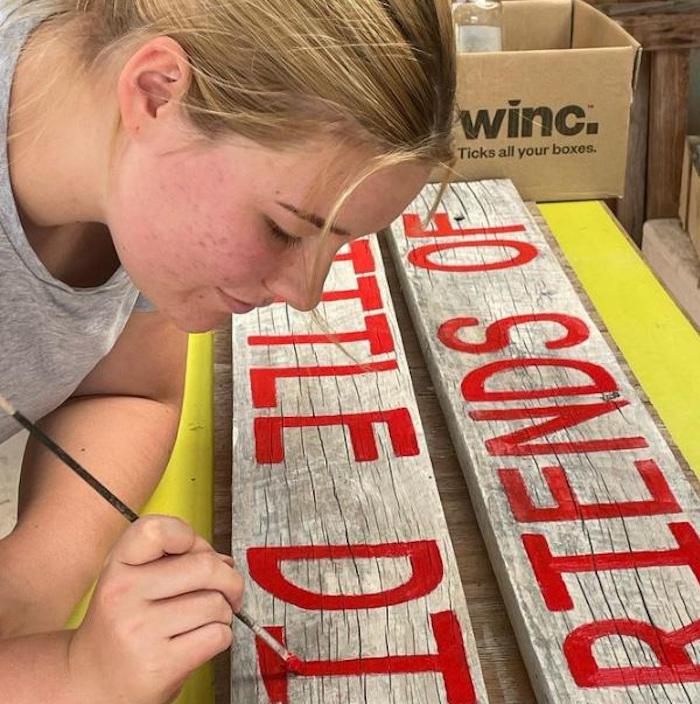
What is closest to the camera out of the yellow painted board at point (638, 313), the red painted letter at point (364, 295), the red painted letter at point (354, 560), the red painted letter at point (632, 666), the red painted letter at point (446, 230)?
the red painted letter at point (632, 666)

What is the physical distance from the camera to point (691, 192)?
243cm

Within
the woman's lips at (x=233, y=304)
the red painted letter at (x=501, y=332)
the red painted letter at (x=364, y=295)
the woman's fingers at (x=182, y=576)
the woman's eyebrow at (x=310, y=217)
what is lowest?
the red painted letter at (x=501, y=332)

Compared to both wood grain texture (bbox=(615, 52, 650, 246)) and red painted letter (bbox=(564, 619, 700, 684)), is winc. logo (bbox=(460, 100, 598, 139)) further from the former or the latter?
red painted letter (bbox=(564, 619, 700, 684))

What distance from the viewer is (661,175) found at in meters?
2.64

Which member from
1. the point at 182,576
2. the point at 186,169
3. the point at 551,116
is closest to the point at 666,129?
the point at 551,116

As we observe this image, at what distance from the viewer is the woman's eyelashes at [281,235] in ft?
3.22

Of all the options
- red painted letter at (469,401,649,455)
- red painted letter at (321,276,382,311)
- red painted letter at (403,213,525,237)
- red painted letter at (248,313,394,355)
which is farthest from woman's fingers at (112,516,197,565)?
red painted letter at (403,213,525,237)

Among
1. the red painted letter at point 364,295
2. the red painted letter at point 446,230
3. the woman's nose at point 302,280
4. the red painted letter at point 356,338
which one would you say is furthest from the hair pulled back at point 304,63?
the red painted letter at point 446,230

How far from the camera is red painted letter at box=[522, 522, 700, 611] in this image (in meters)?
1.14

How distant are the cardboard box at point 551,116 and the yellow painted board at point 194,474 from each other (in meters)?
0.80

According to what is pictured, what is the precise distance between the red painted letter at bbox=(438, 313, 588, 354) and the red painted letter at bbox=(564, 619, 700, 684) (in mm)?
564

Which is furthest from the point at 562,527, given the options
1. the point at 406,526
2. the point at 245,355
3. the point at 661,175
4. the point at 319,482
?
the point at 661,175

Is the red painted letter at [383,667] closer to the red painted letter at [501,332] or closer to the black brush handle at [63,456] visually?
the black brush handle at [63,456]

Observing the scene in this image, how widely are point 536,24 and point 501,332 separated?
108 centimetres
